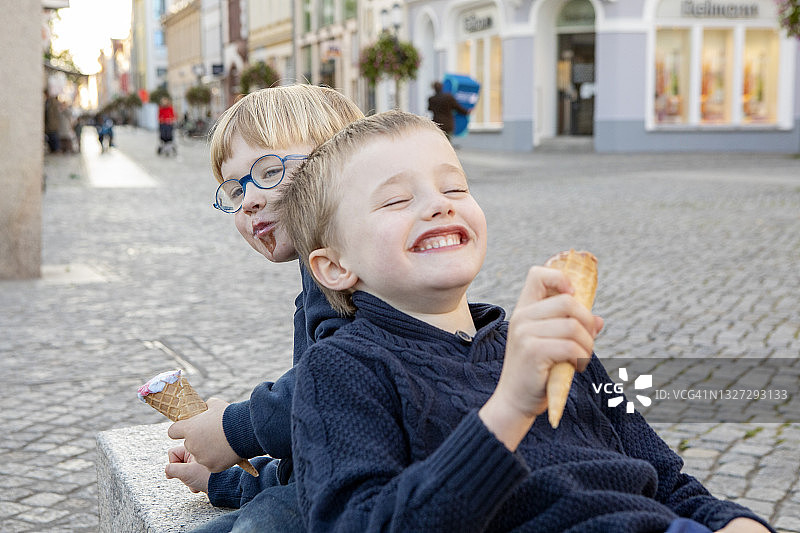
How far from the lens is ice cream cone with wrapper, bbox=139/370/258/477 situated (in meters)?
2.04

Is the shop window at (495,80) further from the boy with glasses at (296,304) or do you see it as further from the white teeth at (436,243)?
the white teeth at (436,243)

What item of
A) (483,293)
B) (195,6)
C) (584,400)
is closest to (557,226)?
(483,293)

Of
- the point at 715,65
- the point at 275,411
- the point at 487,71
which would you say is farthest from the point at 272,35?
the point at 275,411

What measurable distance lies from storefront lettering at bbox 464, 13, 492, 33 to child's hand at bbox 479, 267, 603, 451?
28.1 m

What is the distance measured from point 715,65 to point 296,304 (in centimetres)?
2516

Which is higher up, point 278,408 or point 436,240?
point 436,240

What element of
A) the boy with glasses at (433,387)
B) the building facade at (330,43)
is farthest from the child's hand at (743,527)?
the building facade at (330,43)

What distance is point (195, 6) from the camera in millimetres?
70250

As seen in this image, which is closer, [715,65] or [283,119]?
[283,119]

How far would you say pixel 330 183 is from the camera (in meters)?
1.63

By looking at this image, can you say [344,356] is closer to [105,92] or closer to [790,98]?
[790,98]

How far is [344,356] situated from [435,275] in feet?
0.59

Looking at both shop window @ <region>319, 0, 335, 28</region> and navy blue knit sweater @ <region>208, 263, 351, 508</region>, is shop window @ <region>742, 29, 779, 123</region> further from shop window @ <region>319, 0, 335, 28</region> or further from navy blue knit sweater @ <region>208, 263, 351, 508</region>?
navy blue knit sweater @ <region>208, 263, 351, 508</region>

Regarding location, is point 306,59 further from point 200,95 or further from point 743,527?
point 743,527
